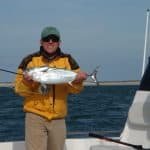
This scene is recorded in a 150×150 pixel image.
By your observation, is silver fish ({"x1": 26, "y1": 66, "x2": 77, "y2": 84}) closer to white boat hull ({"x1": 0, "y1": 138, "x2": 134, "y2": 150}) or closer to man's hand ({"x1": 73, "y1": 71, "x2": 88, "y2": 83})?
man's hand ({"x1": 73, "y1": 71, "x2": 88, "y2": 83})

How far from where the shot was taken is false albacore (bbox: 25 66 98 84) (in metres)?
7.30

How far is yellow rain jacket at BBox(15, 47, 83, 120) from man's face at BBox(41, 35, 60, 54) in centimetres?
6

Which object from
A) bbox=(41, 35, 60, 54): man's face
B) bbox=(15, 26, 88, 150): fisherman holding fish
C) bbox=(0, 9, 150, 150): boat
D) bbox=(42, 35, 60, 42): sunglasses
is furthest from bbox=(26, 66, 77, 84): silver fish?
bbox=(0, 9, 150, 150): boat

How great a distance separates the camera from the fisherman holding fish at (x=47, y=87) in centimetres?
735

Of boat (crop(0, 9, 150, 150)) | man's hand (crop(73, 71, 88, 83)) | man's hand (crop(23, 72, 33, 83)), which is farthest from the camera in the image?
boat (crop(0, 9, 150, 150))

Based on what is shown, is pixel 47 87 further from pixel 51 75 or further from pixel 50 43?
pixel 50 43

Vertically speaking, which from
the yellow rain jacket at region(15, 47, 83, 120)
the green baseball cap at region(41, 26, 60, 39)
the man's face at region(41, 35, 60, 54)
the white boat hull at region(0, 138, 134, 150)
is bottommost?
the white boat hull at region(0, 138, 134, 150)

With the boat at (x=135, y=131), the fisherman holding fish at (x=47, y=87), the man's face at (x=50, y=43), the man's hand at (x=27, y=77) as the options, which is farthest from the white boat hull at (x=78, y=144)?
the man's face at (x=50, y=43)

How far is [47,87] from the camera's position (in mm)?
7449

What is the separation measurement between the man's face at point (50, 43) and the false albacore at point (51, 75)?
199 mm

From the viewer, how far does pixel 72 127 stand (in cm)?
2086

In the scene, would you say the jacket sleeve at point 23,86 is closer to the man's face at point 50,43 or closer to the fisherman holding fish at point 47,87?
the fisherman holding fish at point 47,87

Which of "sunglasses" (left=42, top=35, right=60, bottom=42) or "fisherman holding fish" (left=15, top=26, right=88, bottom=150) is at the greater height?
"sunglasses" (left=42, top=35, right=60, bottom=42)

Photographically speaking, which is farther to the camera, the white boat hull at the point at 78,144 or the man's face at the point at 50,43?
the white boat hull at the point at 78,144
